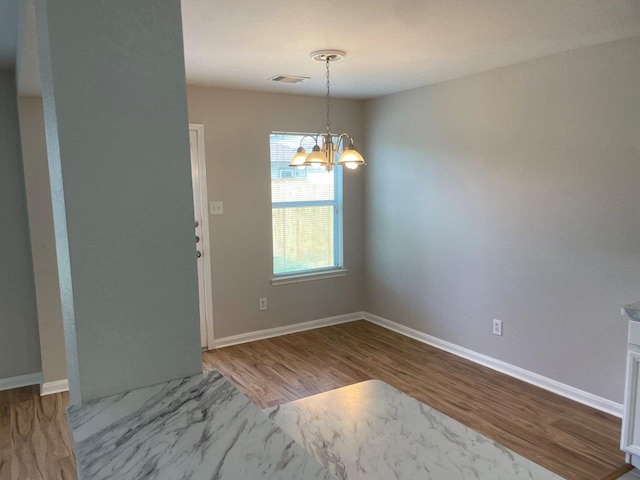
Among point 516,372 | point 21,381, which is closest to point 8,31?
point 21,381

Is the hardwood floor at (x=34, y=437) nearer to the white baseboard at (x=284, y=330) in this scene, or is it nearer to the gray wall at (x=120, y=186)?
the white baseboard at (x=284, y=330)

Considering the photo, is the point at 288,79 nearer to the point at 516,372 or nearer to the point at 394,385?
the point at 394,385

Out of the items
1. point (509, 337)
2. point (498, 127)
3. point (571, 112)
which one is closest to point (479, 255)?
point (509, 337)

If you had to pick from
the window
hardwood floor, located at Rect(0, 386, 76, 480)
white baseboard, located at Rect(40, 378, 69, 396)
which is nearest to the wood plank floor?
the window

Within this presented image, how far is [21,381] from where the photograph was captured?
3.67 meters

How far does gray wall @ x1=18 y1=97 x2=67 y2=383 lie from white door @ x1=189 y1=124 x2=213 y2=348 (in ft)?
3.64

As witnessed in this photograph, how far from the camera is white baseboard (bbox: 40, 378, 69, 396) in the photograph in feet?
11.4

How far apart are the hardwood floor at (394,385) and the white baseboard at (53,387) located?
49 mm

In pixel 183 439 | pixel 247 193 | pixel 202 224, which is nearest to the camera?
pixel 183 439

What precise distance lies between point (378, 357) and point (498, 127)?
2122mm

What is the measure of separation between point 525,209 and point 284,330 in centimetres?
254

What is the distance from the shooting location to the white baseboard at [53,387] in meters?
3.48

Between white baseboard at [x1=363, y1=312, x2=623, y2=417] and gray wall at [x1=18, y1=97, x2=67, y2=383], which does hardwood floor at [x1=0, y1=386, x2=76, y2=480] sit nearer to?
gray wall at [x1=18, y1=97, x2=67, y2=383]

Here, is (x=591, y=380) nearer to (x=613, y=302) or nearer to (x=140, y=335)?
(x=613, y=302)
